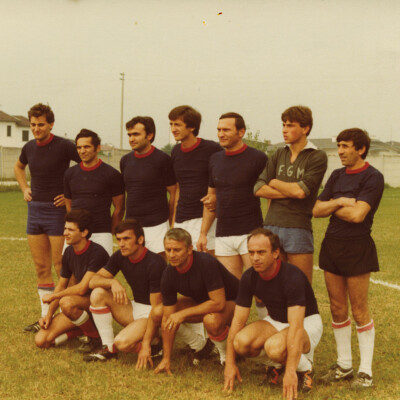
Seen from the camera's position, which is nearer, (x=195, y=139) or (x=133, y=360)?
(x=133, y=360)

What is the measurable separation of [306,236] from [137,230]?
162cm

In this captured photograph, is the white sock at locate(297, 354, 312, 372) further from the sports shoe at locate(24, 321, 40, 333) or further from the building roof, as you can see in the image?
the building roof

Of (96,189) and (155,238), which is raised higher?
(96,189)

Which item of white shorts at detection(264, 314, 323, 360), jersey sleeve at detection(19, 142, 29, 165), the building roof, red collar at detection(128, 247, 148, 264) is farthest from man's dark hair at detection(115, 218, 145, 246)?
the building roof

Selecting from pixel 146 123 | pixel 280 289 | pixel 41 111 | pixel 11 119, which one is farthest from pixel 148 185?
pixel 11 119

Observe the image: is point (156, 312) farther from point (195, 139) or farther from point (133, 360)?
point (195, 139)

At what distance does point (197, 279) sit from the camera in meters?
5.44

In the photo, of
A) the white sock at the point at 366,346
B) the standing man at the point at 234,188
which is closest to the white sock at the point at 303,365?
the white sock at the point at 366,346

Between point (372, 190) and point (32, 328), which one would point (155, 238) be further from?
point (372, 190)

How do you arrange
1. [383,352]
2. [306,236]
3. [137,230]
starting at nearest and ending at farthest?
[306,236]
[137,230]
[383,352]

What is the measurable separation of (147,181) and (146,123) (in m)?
0.65

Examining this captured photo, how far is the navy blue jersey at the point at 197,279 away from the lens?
5379 millimetres

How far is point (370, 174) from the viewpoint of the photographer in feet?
16.1

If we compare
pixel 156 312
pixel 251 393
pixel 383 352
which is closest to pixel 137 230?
pixel 156 312
